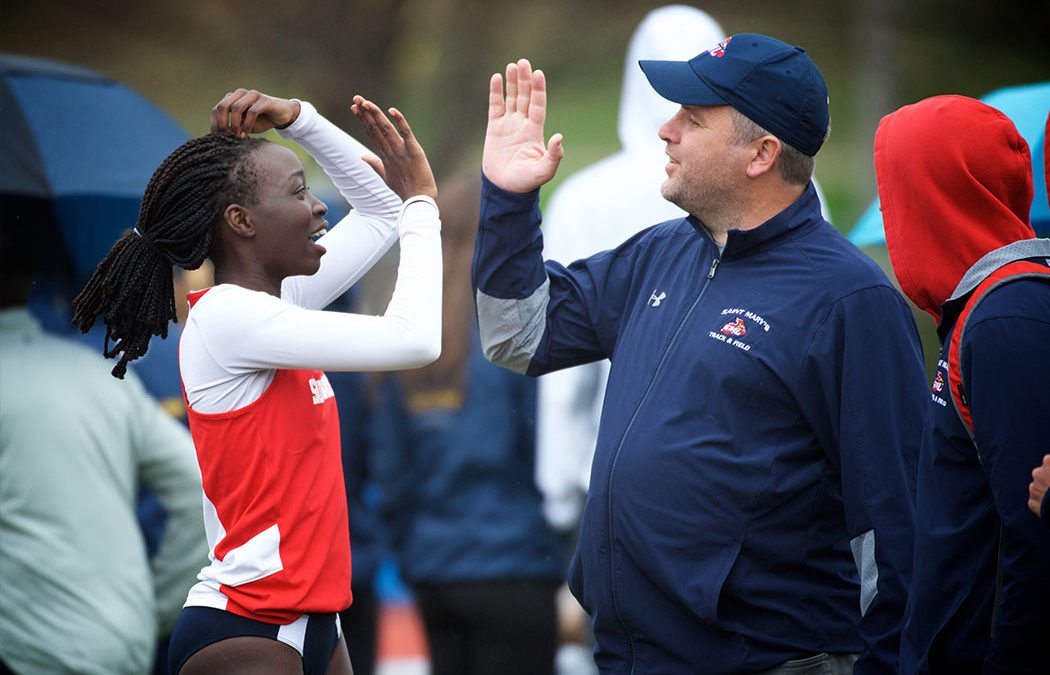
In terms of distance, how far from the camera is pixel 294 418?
2475 millimetres

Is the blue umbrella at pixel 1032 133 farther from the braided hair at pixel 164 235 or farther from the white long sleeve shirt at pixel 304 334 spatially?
the braided hair at pixel 164 235

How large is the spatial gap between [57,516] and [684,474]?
Result: 83.2 inches

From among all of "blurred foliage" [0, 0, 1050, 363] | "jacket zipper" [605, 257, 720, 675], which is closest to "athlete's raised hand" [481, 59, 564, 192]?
"jacket zipper" [605, 257, 720, 675]

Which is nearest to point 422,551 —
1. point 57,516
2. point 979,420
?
point 57,516

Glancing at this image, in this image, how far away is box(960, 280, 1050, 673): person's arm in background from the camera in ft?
7.07

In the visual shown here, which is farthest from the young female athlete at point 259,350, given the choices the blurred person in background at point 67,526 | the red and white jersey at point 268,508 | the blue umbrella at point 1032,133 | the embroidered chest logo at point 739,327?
the blue umbrella at point 1032,133

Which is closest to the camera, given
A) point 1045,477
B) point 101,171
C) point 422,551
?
point 1045,477

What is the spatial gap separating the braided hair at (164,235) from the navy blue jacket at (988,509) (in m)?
1.32

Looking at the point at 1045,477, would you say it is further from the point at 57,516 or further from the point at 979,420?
the point at 57,516

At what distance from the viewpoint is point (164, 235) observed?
2.51 meters

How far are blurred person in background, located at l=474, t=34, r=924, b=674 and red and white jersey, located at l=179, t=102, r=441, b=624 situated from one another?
1.49 feet

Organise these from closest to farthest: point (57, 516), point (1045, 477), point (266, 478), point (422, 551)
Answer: point (1045, 477) → point (266, 478) → point (57, 516) → point (422, 551)

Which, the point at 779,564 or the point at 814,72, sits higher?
the point at 814,72

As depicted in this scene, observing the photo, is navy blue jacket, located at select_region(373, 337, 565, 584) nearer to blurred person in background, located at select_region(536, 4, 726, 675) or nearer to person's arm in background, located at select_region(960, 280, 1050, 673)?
blurred person in background, located at select_region(536, 4, 726, 675)
